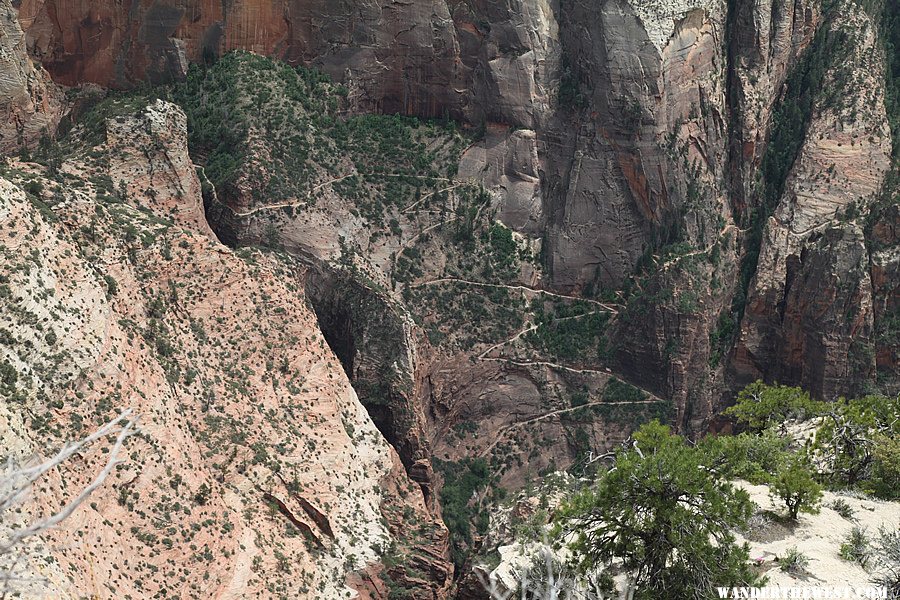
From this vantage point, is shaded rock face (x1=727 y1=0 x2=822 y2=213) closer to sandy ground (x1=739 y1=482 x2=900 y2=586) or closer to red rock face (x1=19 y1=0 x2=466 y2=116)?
red rock face (x1=19 y1=0 x2=466 y2=116)

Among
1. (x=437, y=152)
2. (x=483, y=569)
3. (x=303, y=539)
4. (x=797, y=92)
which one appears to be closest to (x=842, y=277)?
(x=797, y=92)

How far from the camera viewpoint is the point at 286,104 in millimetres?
71312

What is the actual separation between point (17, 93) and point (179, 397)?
59.1 feet

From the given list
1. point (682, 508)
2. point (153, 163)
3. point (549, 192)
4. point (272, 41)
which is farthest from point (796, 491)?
point (272, 41)

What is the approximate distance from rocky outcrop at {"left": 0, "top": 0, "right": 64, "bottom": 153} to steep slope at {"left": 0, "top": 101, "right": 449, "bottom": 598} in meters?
2.42

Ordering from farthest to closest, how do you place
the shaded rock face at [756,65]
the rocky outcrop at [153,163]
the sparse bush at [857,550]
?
1. the shaded rock face at [756,65]
2. the rocky outcrop at [153,163]
3. the sparse bush at [857,550]

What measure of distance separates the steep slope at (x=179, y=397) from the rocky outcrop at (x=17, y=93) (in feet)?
7.94

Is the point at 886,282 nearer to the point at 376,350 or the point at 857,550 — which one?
the point at 376,350

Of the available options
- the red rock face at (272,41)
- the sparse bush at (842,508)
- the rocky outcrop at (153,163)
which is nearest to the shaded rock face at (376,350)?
the rocky outcrop at (153,163)

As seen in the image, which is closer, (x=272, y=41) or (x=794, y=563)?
(x=794, y=563)

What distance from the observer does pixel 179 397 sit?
53.8m

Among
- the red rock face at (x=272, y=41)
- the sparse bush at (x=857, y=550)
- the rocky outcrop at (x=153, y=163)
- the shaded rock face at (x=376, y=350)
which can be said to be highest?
the red rock face at (x=272, y=41)

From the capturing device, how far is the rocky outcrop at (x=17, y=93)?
59.7 m

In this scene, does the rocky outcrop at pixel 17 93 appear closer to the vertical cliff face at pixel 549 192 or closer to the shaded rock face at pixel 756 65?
the vertical cliff face at pixel 549 192
